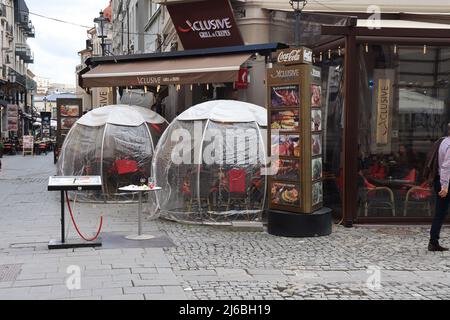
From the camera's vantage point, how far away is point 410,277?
6715 mm

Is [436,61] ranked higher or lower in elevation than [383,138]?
higher

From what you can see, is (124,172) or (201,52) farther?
(201,52)

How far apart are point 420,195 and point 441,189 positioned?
9.31 feet

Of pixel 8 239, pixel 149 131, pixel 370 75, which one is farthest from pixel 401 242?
→ pixel 149 131

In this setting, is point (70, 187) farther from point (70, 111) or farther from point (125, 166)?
point (70, 111)

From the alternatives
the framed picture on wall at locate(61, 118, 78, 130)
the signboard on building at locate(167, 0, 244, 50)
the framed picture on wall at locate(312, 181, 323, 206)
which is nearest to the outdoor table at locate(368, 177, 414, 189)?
the framed picture on wall at locate(312, 181, 323, 206)

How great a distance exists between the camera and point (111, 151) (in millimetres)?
13477

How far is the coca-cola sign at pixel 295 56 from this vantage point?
9.00 metres

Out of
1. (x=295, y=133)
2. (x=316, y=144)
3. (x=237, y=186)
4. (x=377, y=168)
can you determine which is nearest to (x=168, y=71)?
(x=237, y=186)

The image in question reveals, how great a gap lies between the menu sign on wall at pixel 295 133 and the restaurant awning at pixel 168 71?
3113 millimetres

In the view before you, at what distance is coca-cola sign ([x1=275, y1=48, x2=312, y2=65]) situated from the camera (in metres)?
9.00

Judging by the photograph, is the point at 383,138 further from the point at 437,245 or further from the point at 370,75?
the point at 437,245

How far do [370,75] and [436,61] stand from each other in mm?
1279

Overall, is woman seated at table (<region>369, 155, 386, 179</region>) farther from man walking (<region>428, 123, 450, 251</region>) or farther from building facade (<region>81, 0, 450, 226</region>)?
man walking (<region>428, 123, 450, 251</region>)
